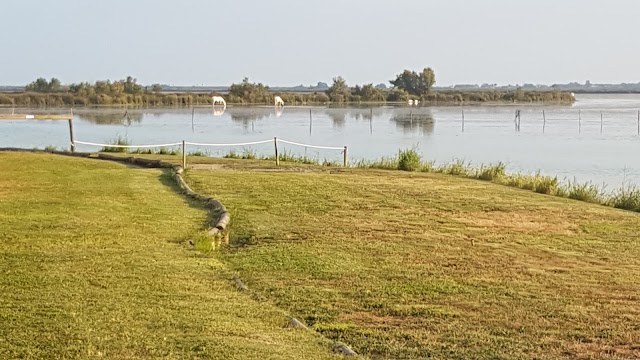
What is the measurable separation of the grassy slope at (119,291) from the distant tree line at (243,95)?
212ft

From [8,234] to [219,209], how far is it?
401cm

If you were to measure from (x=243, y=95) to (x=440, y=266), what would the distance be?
296 feet

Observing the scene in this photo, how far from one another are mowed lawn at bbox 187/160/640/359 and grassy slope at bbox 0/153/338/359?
608 millimetres

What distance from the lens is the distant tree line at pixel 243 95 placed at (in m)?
81.9

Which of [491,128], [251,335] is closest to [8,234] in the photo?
[251,335]

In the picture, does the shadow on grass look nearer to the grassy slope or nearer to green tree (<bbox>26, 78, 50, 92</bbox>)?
the grassy slope

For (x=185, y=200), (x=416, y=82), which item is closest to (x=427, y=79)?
(x=416, y=82)

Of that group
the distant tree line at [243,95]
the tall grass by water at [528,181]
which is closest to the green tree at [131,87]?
the distant tree line at [243,95]

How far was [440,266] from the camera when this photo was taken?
10.7m

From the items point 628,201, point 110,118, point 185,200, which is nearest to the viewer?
point 185,200

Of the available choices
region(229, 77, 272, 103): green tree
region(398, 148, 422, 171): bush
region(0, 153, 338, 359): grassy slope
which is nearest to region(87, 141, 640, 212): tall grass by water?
region(398, 148, 422, 171): bush

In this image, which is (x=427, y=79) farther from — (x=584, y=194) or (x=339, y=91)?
(x=584, y=194)

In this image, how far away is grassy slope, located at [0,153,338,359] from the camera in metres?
6.60

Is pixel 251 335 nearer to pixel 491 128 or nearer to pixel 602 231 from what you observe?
pixel 602 231
